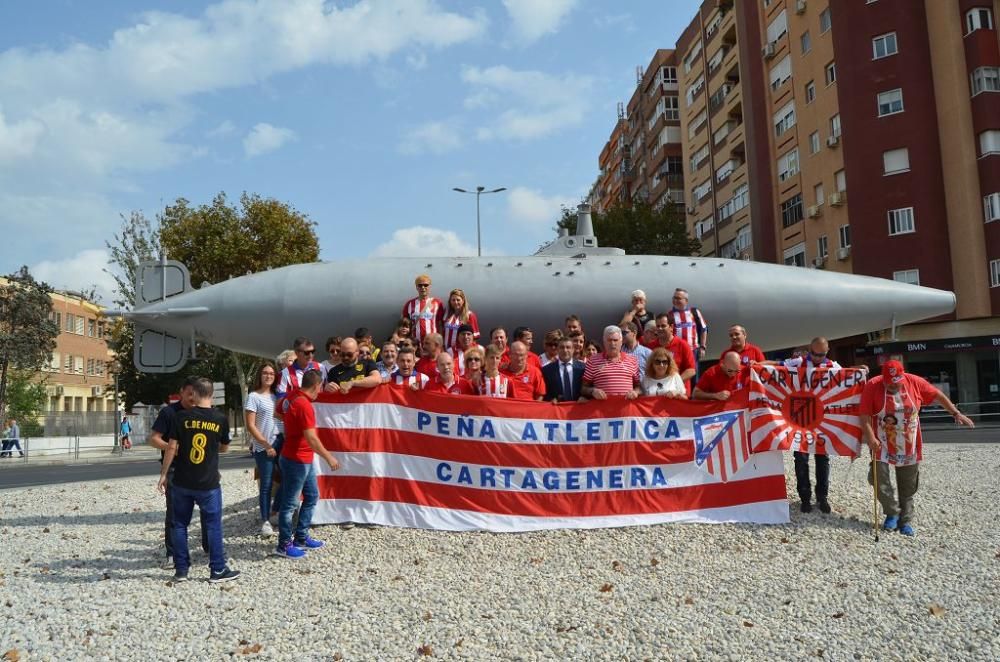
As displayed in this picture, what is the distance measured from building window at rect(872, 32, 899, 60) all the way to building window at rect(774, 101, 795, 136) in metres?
5.08

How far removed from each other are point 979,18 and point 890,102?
4030 mm

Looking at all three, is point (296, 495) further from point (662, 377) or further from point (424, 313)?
point (662, 377)

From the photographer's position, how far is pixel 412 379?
8.49 meters

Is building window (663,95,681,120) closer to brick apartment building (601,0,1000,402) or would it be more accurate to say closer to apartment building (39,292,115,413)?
brick apartment building (601,0,1000,402)

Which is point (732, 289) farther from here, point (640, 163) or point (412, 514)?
point (640, 163)

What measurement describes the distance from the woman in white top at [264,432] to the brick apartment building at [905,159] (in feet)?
81.8

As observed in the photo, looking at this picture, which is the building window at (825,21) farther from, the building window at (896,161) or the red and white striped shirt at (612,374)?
the red and white striped shirt at (612,374)

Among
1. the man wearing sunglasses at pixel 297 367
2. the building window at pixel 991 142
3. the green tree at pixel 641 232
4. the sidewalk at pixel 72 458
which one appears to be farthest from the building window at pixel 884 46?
the man wearing sunglasses at pixel 297 367

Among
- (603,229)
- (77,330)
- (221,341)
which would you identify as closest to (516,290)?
(221,341)

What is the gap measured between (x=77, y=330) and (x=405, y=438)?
204ft

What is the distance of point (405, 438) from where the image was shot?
7961 millimetres

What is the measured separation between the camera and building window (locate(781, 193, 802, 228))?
34.4 meters

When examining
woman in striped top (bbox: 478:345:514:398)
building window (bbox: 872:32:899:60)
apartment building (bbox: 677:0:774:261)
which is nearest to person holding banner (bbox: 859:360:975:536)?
woman in striped top (bbox: 478:345:514:398)

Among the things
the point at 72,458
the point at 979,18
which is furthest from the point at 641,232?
the point at 72,458
